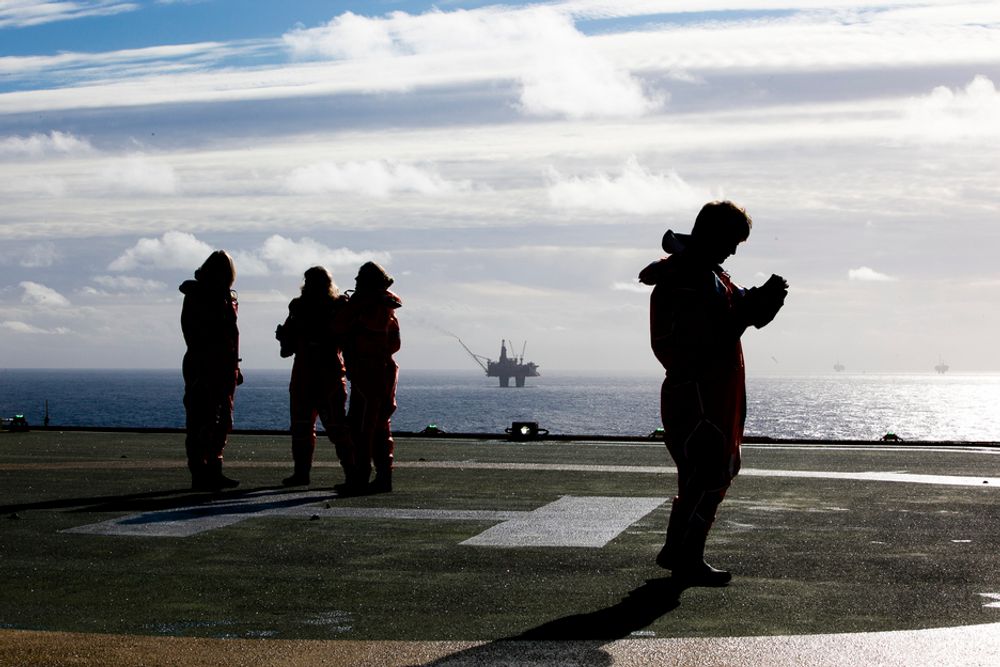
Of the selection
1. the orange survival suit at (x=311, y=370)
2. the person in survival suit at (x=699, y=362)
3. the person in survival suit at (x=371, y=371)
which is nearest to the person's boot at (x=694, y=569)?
the person in survival suit at (x=699, y=362)

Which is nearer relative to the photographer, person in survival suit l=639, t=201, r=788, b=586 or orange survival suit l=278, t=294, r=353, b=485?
person in survival suit l=639, t=201, r=788, b=586

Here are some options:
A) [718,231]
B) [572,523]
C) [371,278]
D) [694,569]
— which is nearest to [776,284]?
[718,231]

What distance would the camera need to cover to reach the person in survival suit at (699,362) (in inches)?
286

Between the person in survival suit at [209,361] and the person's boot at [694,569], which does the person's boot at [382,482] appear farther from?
the person's boot at [694,569]

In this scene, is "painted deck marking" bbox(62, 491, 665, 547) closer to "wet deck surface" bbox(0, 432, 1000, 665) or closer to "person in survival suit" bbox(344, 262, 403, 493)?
"wet deck surface" bbox(0, 432, 1000, 665)

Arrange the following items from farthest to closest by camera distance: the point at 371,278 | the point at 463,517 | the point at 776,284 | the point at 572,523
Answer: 1. the point at 371,278
2. the point at 463,517
3. the point at 572,523
4. the point at 776,284

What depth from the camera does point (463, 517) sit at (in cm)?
1026

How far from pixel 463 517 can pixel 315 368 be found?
3.59 metres

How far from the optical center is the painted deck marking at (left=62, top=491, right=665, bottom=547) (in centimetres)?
918

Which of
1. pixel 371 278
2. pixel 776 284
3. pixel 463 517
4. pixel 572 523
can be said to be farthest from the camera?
pixel 371 278

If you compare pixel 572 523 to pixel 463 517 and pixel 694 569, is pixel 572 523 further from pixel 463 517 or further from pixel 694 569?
pixel 694 569

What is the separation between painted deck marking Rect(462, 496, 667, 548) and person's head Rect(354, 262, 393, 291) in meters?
2.51

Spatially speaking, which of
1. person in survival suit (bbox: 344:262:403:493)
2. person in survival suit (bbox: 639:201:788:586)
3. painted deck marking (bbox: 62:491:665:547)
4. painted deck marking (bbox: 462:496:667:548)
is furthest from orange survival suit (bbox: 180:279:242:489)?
person in survival suit (bbox: 639:201:788:586)

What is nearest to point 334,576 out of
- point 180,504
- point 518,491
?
point 180,504
